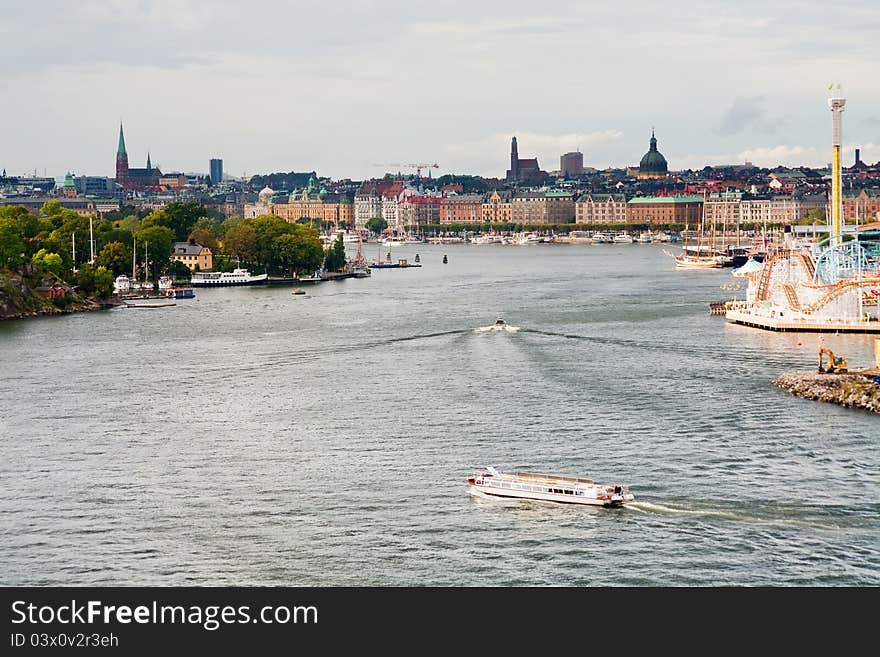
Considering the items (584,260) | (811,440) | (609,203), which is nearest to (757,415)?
(811,440)

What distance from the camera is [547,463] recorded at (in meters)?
18.9

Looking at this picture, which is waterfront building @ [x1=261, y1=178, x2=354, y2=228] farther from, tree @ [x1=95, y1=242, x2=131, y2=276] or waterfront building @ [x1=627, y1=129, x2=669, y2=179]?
tree @ [x1=95, y1=242, x2=131, y2=276]

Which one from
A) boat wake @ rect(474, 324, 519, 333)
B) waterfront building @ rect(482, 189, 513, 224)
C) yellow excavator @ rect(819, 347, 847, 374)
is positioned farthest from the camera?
waterfront building @ rect(482, 189, 513, 224)

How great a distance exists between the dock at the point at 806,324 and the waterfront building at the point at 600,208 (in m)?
97.8

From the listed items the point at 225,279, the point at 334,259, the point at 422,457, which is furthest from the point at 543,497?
the point at 334,259

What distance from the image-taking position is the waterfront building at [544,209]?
5404 inches

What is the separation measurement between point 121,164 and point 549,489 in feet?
558

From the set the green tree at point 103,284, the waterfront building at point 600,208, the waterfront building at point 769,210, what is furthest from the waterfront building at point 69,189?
the green tree at point 103,284

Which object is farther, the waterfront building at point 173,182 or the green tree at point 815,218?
the waterfront building at point 173,182

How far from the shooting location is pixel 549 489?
1709 centimetres

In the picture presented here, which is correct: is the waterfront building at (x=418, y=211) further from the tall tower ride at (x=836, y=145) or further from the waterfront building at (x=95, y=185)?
the tall tower ride at (x=836, y=145)

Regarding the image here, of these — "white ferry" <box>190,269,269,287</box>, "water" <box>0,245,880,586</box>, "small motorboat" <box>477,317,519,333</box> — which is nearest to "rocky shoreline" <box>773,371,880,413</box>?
"water" <box>0,245,880,586</box>

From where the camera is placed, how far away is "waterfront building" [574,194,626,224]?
134 metres
